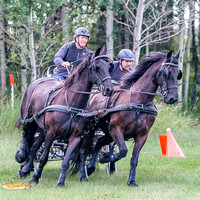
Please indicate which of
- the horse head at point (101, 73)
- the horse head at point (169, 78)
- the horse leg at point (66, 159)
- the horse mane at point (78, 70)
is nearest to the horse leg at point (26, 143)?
the horse leg at point (66, 159)

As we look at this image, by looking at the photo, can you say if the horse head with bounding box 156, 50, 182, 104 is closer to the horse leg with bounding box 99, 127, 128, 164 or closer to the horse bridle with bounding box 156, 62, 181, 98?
the horse bridle with bounding box 156, 62, 181, 98

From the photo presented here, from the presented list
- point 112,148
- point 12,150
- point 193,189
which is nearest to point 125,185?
point 193,189

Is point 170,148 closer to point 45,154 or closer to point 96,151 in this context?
point 96,151

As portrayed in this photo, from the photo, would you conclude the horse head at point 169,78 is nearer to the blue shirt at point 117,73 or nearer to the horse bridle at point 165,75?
the horse bridle at point 165,75

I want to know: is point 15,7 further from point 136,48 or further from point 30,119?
point 30,119

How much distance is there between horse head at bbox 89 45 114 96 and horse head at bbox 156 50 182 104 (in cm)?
92

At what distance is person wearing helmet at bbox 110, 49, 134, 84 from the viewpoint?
8094mm

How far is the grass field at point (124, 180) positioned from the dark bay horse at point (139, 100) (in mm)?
556

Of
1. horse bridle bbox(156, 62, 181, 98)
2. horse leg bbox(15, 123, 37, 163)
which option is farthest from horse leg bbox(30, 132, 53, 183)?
horse bridle bbox(156, 62, 181, 98)

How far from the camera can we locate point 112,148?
8.28 m

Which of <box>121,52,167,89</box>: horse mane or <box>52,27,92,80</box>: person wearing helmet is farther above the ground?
<box>52,27,92,80</box>: person wearing helmet

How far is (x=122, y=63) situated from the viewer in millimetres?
8227

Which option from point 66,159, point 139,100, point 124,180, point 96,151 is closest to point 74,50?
point 139,100

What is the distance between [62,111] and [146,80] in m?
1.54
